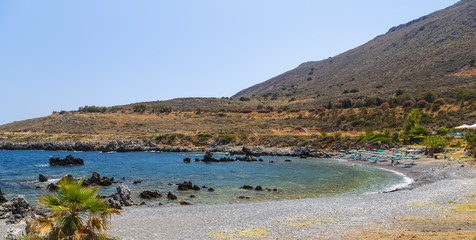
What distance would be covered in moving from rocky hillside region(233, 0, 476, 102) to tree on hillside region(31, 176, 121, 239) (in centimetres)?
7043

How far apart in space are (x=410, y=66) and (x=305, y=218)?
8997 centimetres

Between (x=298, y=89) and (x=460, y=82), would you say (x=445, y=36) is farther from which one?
(x=298, y=89)

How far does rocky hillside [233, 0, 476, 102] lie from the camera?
7388cm

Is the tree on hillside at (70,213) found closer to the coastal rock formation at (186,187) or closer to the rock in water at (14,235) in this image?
the rock in water at (14,235)

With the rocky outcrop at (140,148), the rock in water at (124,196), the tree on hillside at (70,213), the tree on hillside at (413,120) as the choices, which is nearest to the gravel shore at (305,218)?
the rock in water at (124,196)

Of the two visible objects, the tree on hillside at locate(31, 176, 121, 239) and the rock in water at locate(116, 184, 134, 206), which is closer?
the tree on hillside at locate(31, 176, 121, 239)

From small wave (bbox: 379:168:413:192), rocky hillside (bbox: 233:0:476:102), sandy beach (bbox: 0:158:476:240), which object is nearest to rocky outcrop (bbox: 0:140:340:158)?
small wave (bbox: 379:168:413:192)

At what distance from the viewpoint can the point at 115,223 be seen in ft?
42.5

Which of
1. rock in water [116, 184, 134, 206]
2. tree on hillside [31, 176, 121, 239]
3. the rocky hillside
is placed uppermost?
the rocky hillside

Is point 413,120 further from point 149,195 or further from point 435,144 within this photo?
point 149,195

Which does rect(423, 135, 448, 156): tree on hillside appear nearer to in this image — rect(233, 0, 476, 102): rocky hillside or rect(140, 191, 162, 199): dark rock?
rect(140, 191, 162, 199): dark rock

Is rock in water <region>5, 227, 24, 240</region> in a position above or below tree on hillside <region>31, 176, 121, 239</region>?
below

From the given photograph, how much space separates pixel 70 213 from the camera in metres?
7.36

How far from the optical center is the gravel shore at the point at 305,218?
10.9m
